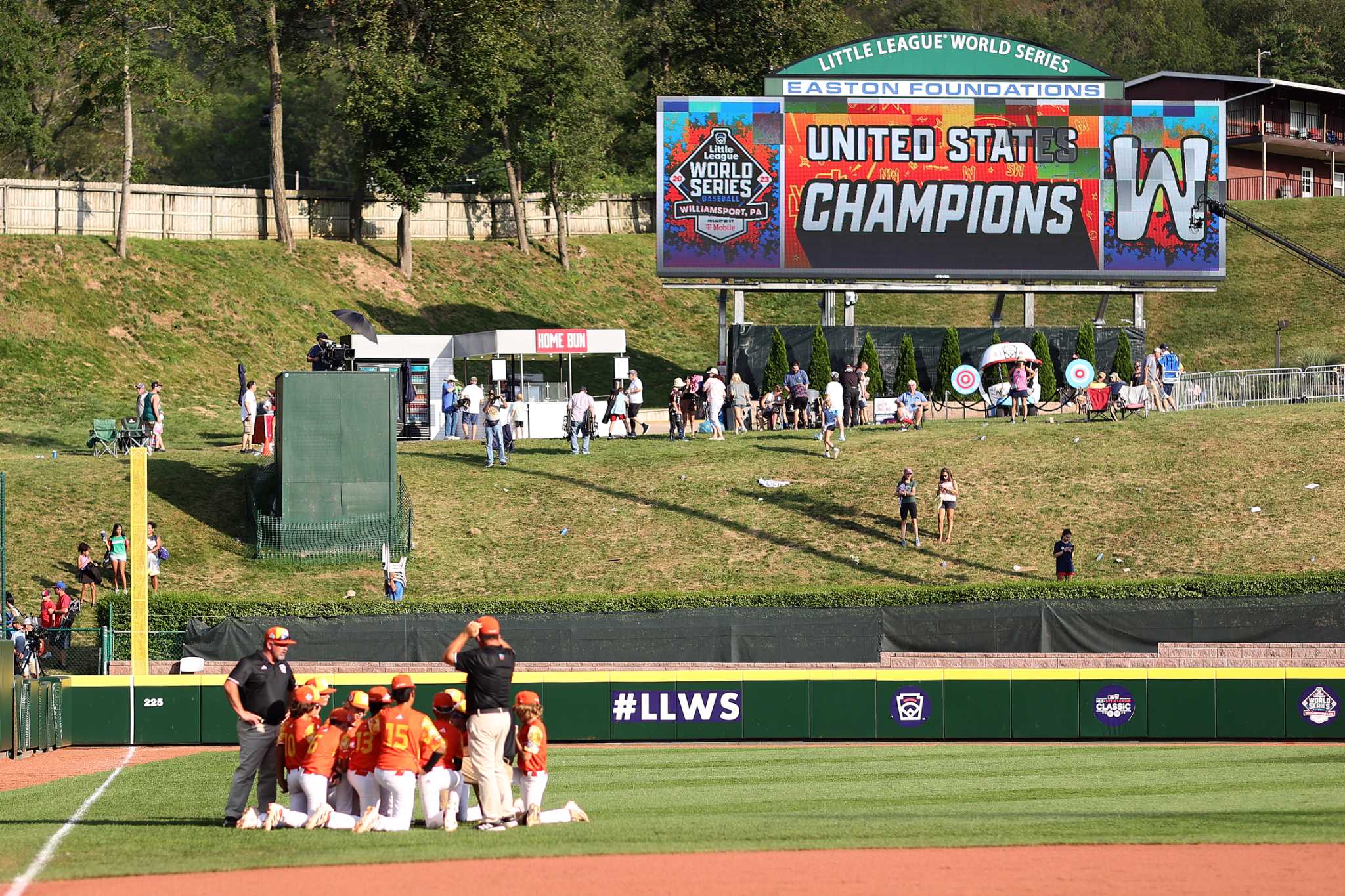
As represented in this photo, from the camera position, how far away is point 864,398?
4462 centimetres

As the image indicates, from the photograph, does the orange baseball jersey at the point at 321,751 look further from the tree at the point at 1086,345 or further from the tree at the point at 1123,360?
the tree at the point at 1086,345

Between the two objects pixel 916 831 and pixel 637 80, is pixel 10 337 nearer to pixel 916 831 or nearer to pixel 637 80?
pixel 916 831

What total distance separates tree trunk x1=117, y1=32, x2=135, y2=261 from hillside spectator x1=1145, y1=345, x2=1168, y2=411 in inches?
1343

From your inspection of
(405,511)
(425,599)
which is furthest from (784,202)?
(425,599)

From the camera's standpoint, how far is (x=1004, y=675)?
2514 centimetres

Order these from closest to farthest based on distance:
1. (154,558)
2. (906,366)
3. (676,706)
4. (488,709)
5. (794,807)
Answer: (488,709) < (794,807) < (676,706) < (154,558) < (906,366)

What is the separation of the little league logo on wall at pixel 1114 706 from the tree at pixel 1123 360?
79.7ft

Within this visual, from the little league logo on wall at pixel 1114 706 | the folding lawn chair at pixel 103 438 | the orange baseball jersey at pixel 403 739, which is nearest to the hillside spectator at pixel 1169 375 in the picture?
the little league logo on wall at pixel 1114 706

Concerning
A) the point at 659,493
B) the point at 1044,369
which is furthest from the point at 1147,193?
the point at 659,493

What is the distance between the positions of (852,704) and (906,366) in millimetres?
24196

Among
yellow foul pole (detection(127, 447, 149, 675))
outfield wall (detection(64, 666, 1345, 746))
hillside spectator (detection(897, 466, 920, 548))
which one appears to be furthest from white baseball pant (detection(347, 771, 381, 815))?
hillside spectator (detection(897, 466, 920, 548))

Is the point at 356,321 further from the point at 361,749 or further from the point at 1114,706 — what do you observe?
the point at 361,749

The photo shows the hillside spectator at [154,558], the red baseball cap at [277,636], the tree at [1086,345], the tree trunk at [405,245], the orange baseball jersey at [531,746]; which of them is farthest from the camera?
the tree trunk at [405,245]

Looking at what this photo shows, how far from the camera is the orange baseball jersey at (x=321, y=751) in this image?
49.7 feet
